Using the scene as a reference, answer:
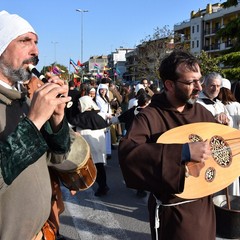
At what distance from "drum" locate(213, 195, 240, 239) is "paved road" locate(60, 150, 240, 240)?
1.17 m

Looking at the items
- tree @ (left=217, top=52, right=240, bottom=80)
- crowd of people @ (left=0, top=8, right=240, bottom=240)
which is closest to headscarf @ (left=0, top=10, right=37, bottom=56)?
crowd of people @ (left=0, top=8, right=240, bottom=240)

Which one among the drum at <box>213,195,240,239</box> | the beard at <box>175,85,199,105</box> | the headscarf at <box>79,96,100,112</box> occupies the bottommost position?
the drum at <box>213,195,240,239</box>

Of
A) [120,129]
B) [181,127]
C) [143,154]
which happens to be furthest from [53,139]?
[120,129]

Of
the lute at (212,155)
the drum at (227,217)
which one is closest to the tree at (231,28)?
the drum at (227,217)

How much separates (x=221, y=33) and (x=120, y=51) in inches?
4166

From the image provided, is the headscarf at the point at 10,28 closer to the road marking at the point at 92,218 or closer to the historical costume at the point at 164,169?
the historical costume at the point at 164,169

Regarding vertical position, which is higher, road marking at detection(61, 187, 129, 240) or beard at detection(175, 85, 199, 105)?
beard at detection(175, 85, 199, 105)

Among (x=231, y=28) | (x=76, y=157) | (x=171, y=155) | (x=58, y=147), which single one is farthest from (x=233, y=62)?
(x=58, y=147)

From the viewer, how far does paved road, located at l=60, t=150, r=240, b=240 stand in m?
4.34

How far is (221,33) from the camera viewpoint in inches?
685

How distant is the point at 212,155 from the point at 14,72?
1.43m

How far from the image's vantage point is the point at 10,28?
69.5 inches

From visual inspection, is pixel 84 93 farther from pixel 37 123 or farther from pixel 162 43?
pixel 162 43

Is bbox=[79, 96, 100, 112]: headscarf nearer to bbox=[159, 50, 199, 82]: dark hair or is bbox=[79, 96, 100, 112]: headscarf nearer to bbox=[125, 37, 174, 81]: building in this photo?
bbox=[159, 50, 199, 82]: dark hair
